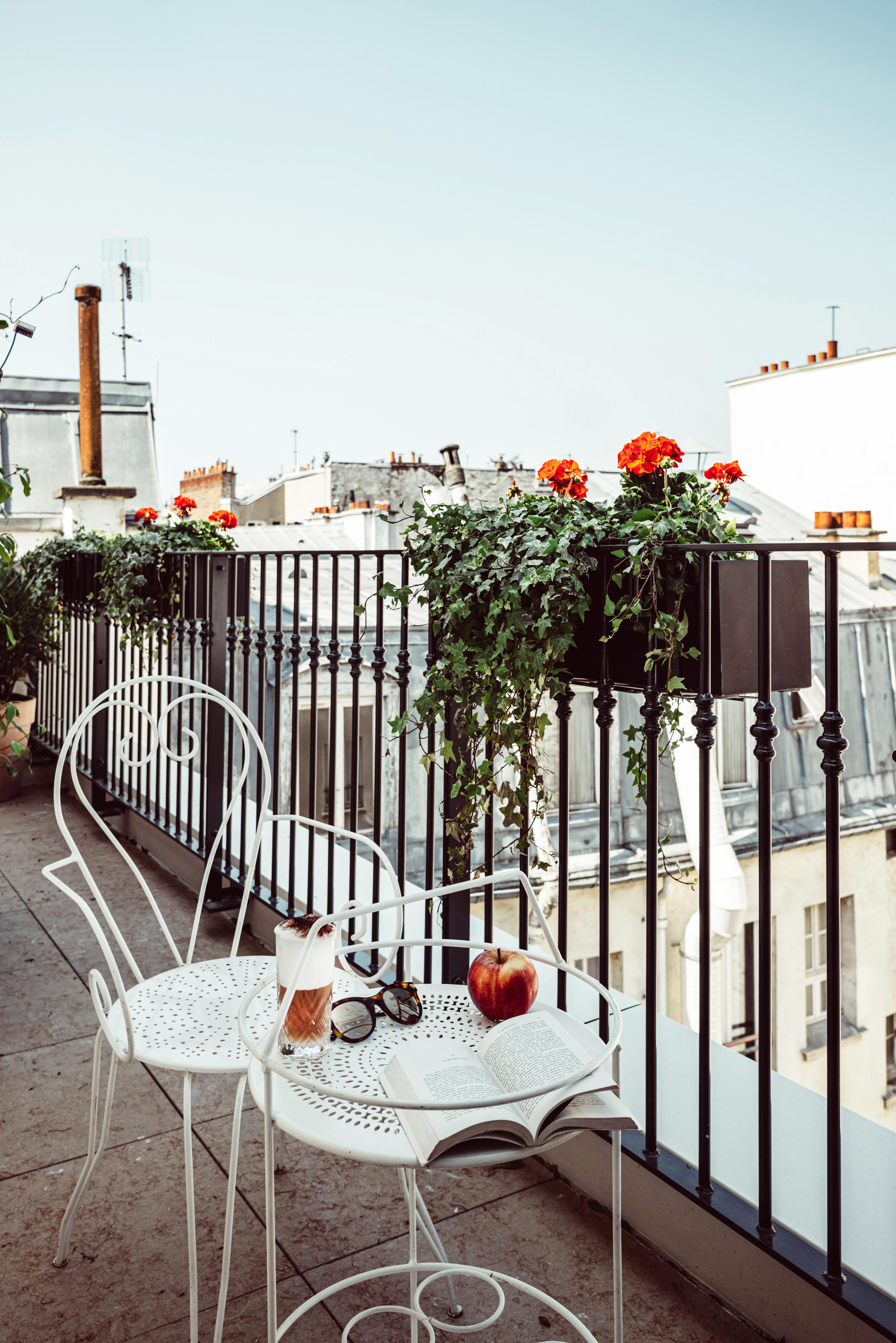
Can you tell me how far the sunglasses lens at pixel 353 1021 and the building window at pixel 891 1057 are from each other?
10.9m

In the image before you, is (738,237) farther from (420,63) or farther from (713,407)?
(420,63)

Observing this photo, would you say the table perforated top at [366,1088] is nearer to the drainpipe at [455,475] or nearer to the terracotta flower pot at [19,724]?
the drainpipe at [455,475]

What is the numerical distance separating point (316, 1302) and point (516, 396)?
32.8 metres

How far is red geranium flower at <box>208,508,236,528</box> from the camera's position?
4637mm

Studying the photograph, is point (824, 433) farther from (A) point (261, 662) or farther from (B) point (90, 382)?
(A) point (261, 662)

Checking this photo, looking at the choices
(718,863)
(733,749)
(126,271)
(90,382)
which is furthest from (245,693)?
(126,271)

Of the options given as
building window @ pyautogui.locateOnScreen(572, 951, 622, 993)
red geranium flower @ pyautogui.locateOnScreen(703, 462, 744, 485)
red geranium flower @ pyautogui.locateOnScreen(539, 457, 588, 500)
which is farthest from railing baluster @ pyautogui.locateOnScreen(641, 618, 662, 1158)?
building window @ pyautogui.locateOnScreen(572, 951, 622, 993)

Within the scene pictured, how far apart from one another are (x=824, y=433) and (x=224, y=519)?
552 inches

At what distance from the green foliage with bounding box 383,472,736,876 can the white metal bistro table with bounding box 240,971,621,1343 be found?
0.45 meters

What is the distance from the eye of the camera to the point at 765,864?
4.40 ft

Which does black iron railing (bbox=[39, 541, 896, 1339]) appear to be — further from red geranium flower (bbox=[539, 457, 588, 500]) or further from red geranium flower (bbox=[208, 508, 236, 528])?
red geranium flower (bbox=[208, 508, 236, 528])

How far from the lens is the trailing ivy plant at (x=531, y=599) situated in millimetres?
1489

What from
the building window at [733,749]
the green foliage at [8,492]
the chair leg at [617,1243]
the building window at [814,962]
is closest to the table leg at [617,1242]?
the chair leg at [617,1243]

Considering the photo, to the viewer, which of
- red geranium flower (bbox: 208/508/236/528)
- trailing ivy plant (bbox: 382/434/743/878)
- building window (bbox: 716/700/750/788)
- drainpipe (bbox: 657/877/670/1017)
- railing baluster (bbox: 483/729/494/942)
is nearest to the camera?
trailing ivy plant (bbox: 382/434/743/878)
